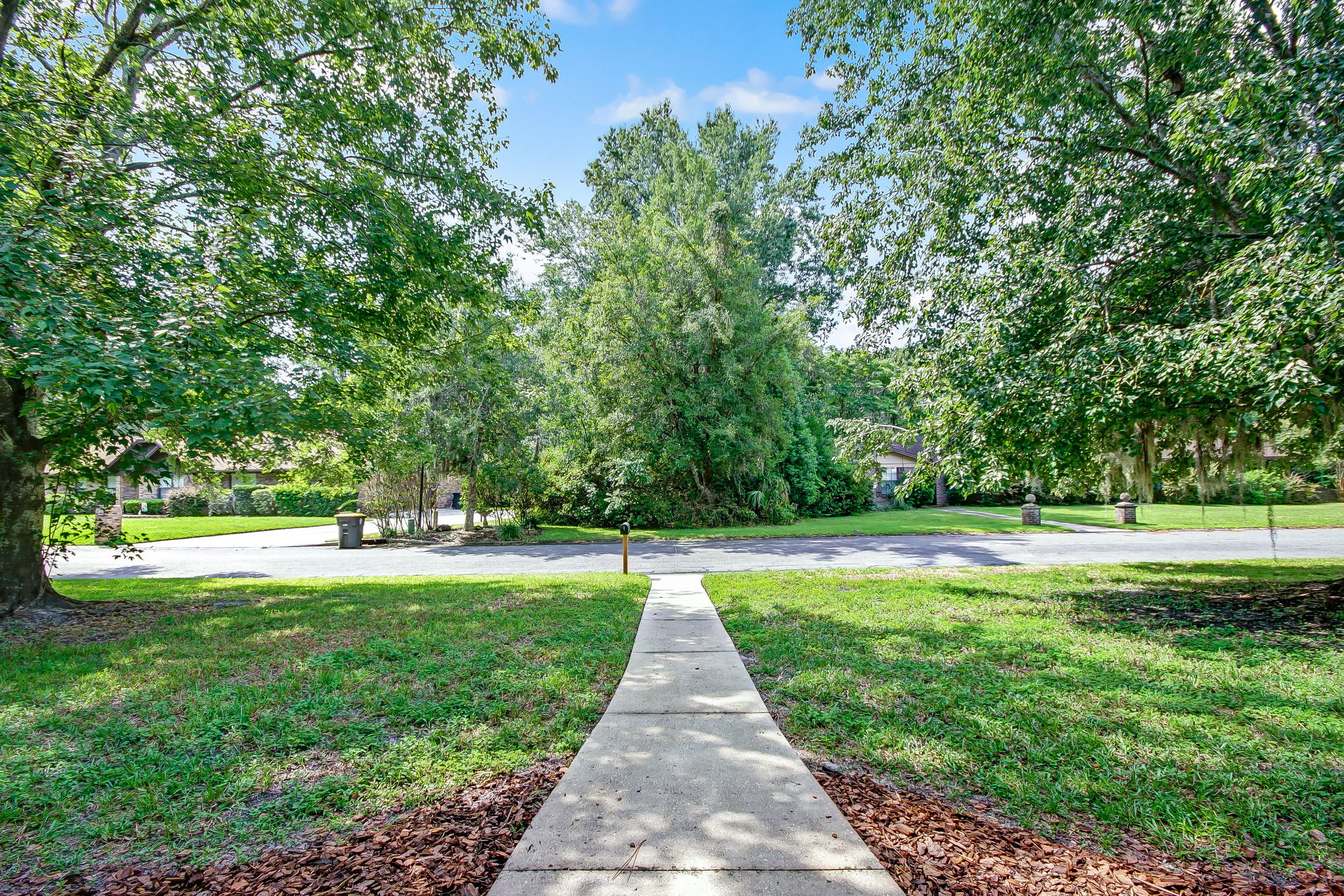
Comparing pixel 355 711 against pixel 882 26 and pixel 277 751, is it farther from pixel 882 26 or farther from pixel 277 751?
pixel 882 26

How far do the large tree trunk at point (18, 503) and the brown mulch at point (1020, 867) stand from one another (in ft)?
31.4

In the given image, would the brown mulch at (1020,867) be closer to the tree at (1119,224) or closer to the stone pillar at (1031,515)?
the tree at (1119,224)

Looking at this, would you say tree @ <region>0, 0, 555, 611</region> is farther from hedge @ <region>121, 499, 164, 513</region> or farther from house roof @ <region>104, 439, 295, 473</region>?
hedge @ <region>121, 499, 164, 513</region>

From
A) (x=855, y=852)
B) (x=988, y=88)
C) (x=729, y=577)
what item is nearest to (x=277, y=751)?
(x=855, y=852)

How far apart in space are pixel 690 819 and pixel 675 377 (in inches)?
665

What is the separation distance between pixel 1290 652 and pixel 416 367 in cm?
1270

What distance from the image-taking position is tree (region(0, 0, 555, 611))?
5.46 metres

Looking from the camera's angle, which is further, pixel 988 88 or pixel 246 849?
pixel 988 88

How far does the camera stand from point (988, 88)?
25.4 ft

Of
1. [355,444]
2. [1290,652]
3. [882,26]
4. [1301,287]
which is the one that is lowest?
[1290,652]

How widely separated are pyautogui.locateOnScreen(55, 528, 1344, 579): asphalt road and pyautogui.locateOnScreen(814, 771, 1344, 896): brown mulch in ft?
26.6

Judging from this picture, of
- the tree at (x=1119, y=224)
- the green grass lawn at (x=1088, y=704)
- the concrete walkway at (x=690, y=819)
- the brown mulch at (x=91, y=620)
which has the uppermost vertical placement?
the tree at (x=1119, y=224)

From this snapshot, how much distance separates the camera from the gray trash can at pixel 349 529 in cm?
1627

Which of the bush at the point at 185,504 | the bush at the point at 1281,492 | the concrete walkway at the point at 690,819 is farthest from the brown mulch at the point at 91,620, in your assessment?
the bush at the point at 1281,492
